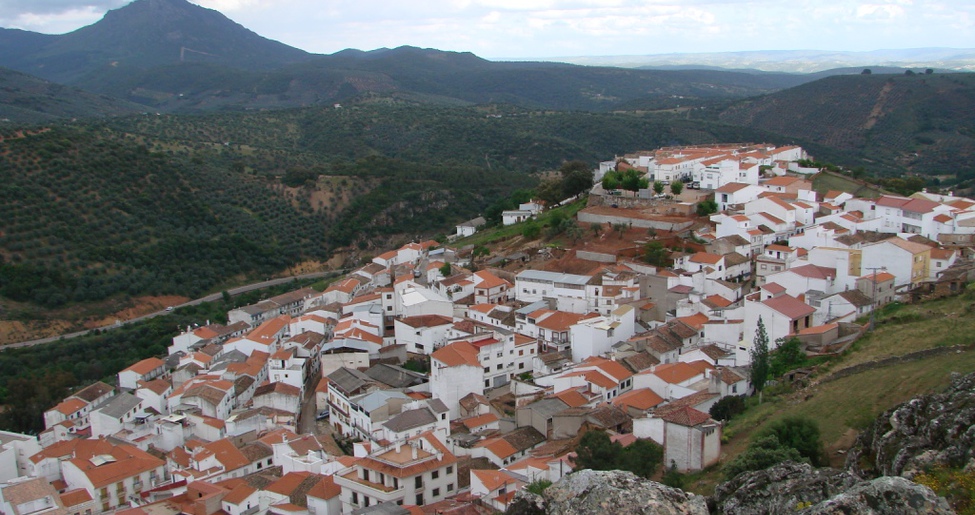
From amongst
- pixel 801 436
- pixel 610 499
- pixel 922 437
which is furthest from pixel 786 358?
pixel 610 499

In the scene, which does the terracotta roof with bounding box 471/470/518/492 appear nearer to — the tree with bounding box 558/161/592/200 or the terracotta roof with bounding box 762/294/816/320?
the terracotta roof with bounding box 762/294/816/320

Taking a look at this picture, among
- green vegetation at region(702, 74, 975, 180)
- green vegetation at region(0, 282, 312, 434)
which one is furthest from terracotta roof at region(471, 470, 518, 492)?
green vegetation at region(702, 74, 975, 180)

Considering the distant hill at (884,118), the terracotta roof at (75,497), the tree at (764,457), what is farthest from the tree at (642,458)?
the distant hill at (884,118)

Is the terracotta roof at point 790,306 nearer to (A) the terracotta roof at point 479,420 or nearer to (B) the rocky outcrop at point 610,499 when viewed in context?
(A) the terracotta roof at point 479,420

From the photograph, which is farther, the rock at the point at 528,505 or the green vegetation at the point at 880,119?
the green vegetation at the point at 880,119

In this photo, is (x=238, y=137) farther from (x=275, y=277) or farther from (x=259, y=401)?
(x=259, y=401)

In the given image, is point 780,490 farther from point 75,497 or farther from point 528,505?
point 75,497

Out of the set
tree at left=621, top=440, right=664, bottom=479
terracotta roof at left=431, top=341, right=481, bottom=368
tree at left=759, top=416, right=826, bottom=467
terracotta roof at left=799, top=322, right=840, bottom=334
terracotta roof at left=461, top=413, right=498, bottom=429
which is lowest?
terracotta roof at left=461, top=413, right=498, bottom=429
